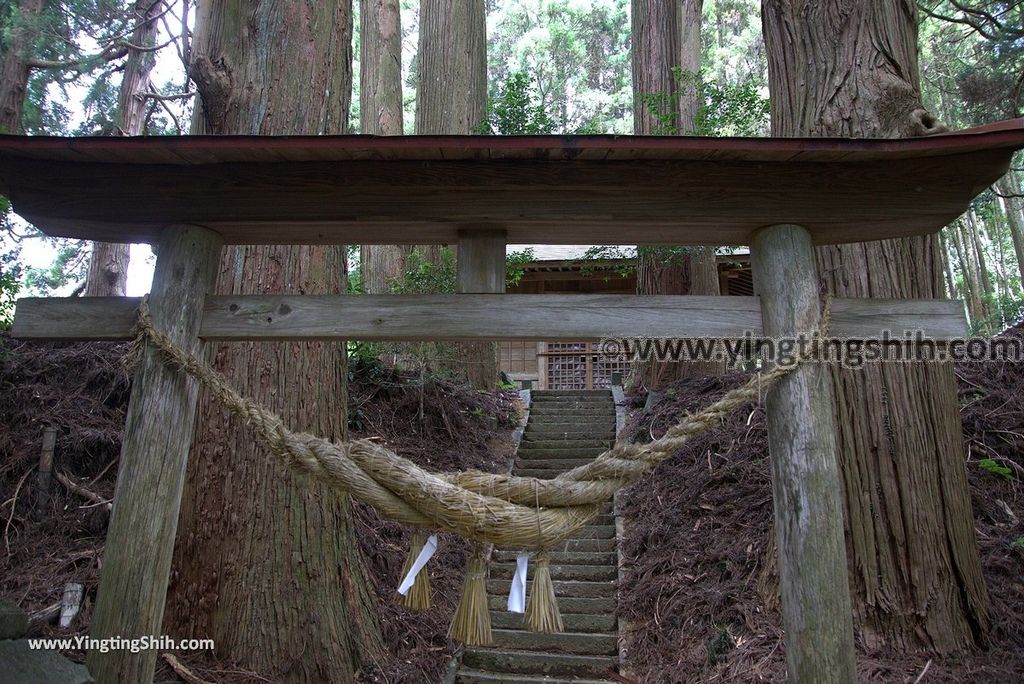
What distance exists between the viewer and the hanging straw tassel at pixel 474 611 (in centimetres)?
201

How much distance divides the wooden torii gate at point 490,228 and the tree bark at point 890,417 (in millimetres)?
1228

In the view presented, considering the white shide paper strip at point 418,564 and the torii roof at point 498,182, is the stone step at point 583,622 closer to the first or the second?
the white shide paper strip at point 418,564

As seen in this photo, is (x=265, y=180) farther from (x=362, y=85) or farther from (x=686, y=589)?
(x=362, y=85)

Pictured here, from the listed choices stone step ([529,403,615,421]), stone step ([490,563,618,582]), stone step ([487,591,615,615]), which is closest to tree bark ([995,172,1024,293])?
stone step ([529,403,615,421])

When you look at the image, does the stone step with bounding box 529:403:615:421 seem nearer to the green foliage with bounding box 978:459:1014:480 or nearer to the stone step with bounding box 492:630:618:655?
the stone step with bounding box 492:630:618:655

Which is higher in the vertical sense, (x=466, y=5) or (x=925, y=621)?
(x=466, y=5)

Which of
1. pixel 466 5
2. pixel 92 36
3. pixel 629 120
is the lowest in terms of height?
pixel 92 36

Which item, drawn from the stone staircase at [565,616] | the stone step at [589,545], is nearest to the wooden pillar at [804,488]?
the stone staircase at [565,616]

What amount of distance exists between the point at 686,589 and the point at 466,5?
9.83 m

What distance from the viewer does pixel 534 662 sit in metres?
4.43

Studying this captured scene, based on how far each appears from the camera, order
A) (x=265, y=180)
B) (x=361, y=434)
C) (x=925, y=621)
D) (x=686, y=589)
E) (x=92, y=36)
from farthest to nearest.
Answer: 1. (x=92, y=36)
2. (x=361, y=434)
3. (x=686, y=589)
4. (x=925, y=621)
5. (x=265, y=180)

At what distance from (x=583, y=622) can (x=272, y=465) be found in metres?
2.56

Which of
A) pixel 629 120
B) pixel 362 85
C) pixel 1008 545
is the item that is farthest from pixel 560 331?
pixel 629 120

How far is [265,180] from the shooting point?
7.27ft
